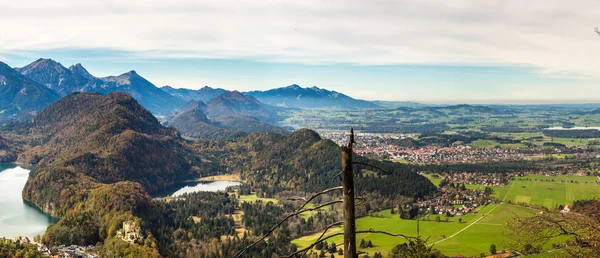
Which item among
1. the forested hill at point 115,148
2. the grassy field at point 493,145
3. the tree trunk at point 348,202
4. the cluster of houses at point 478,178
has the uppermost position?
the tree trunk at point 348,202

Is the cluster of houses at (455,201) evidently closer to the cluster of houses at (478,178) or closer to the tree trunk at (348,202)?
the cluster of houses at (478,178)

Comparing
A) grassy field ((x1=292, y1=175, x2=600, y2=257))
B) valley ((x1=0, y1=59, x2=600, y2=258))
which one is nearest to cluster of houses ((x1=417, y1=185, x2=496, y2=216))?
valley ((x1=0, y1=59, x2=600, y2=258))

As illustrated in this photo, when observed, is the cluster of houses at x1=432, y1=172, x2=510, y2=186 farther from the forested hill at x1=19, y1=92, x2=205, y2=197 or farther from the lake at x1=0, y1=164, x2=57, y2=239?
the lake at x1=0, y1=164, x2=57, y2=239

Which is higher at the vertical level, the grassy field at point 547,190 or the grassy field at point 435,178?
the grassy field at point 547,190

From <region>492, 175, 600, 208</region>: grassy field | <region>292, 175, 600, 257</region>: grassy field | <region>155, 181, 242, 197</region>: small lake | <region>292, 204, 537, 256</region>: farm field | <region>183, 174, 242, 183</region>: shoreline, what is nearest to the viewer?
<region>292, 204, 537, 256</region>: farm field

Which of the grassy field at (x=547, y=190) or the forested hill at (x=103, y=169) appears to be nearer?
the forested hill at (x=103, y=169)

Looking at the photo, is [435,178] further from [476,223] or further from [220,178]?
[220,178]

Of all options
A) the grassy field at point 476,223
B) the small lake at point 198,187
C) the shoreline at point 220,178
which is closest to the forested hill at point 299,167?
the shoreline at point 220,178
